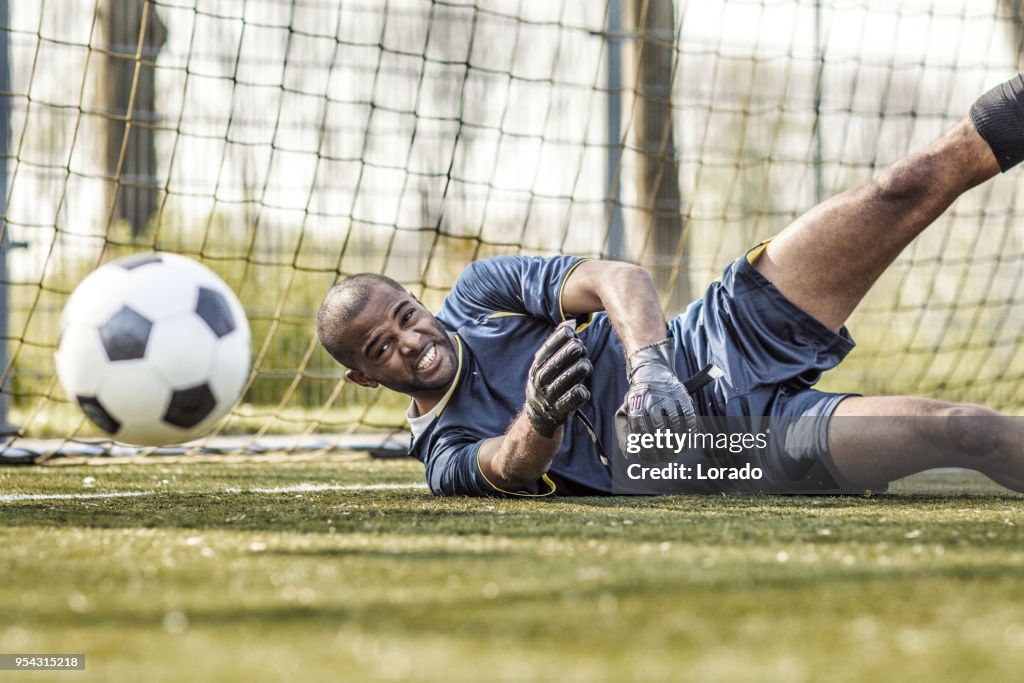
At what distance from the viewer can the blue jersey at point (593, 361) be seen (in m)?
2.48

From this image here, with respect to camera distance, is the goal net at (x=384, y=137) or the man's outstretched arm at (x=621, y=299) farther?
the goal net at (x=384, y=137)

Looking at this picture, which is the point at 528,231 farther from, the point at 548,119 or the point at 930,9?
the point at 930,9

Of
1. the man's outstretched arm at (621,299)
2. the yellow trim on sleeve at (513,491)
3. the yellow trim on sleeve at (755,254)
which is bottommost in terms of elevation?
the yellow trim on sleeve at (513,491)

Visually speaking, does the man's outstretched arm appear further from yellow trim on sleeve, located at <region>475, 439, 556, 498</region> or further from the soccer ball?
the soccer ball

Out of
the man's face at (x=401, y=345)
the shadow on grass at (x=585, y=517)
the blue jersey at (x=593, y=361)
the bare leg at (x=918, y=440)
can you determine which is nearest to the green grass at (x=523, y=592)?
the shadow on grass at (x=585, y=517)

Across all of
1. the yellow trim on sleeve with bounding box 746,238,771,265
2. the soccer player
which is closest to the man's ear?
the soccer player

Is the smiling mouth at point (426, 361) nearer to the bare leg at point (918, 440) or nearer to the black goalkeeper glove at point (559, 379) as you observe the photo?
the black goalkeeper glove at point (559, 379)

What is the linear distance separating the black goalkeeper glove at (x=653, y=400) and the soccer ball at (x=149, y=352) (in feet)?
2.75

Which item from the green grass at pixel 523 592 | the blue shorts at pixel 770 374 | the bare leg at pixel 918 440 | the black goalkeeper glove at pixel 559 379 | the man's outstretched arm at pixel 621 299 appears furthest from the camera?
the blue shorts at pixel 770 374

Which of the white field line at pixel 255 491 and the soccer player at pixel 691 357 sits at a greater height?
the soccer player at pixel 691 357

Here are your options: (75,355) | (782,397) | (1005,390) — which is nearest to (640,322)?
(782,397)

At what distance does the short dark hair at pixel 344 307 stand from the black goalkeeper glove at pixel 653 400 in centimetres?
65

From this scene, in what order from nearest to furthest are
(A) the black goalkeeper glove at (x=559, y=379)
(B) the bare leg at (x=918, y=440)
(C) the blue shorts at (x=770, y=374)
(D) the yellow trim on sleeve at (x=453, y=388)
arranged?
1. (A) the black goalkeeper glove at (x=559, y=379)
2. (B) the bare leg at (x=918, y=440)
3. (C) the blue shorts at (x=770, y=374)
4. (D) the yellow trim on sleeve at (x=453, y=388)

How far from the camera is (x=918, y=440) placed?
89.1 inches
